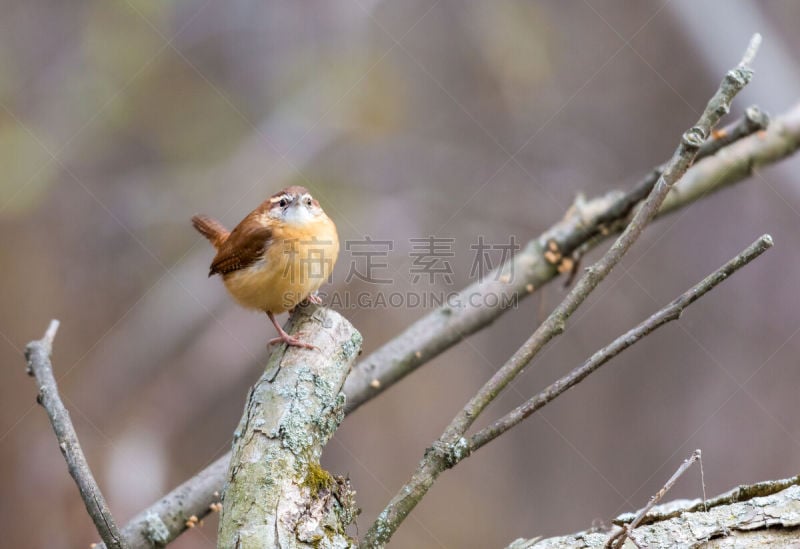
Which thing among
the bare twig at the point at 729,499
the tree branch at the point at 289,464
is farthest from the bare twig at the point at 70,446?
the bare twig at the point at 729,499

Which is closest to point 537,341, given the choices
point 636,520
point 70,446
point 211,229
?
point 636,520

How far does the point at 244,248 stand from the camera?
3.64 m

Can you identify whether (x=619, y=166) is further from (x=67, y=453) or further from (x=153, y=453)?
(x=67, y=453)

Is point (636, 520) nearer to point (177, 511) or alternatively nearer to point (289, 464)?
point (289, 464)

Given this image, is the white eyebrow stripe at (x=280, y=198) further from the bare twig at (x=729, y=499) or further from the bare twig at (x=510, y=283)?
the bare twig at (x=729, y=499)

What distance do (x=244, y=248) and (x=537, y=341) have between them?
1.84 m

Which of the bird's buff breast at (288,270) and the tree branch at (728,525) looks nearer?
the tree branch at (728,525)

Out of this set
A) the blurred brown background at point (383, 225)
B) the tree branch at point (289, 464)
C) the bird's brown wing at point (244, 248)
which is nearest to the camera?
the tree branch at point (289, 464)

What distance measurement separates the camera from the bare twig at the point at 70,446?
84.0 inches

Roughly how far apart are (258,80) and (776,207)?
4.90 meters

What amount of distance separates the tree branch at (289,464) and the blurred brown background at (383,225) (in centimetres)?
354

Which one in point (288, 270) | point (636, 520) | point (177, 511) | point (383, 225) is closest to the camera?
point (636, 520)

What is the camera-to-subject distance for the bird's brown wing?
142 inches

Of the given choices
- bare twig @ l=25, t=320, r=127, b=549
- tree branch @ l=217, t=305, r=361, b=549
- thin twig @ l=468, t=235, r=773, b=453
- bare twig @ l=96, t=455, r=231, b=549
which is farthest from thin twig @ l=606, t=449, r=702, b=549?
bare twig @ l=96, t=455, r=231, b=549
